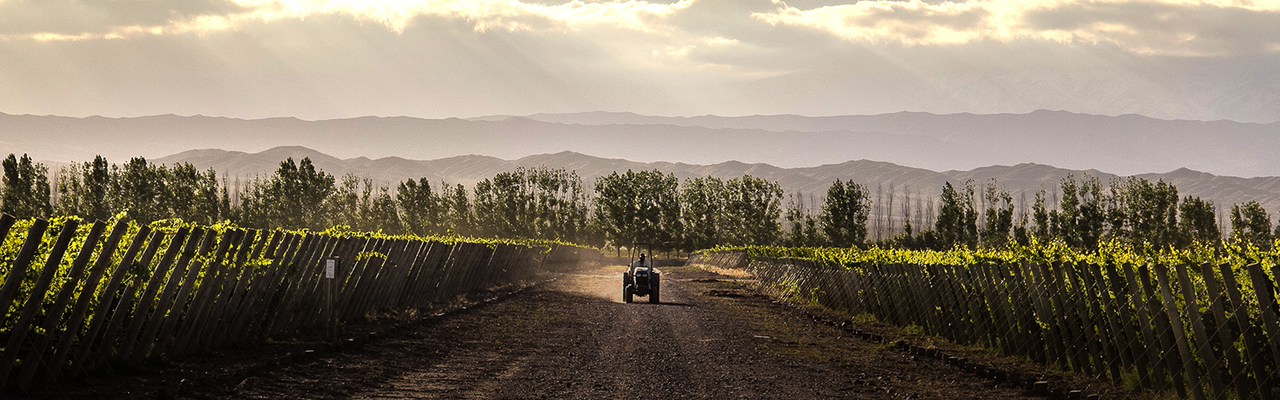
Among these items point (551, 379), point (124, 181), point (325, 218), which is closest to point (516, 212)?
point (325, 218)

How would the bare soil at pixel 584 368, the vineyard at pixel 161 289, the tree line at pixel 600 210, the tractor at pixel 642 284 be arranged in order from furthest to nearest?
1. the tree line at pixel 600 210
2. the tractor at pixel 642 284
3. the bare soil at pixel 584 368
4. the vineyard at pixel 161 289

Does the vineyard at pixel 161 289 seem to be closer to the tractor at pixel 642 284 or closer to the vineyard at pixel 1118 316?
the vineyard at pixel 1118 316

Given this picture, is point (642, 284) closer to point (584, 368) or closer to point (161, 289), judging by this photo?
point (584, 368)

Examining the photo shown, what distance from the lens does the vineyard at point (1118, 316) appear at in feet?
28.6

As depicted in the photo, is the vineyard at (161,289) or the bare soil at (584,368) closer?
the vineyard at (161,289)

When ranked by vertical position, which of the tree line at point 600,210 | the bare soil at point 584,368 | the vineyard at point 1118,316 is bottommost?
the bare soil at point 584,368

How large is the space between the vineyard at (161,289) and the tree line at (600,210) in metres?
69.4

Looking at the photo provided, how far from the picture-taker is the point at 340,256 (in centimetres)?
1598

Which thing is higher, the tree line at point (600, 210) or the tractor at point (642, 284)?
the tree line at point (600, 210)

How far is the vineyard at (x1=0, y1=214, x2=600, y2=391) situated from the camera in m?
8.71

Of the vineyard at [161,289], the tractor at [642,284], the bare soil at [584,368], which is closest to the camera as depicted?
the vineyard at [161,289]

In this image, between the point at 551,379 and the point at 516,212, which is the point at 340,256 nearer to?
the point at 551,379

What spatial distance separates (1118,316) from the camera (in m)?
11.1

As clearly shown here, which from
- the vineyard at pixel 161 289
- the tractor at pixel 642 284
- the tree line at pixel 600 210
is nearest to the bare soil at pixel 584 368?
the vineyard at pixel 161 289
